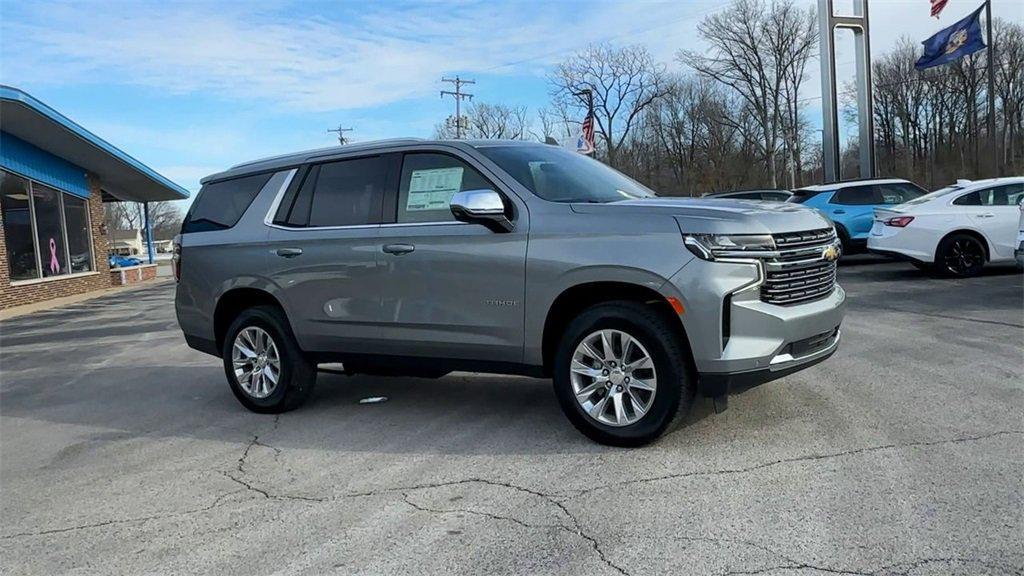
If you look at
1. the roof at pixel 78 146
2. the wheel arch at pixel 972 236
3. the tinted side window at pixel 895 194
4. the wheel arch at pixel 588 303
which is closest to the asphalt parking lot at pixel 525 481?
the wheel arch at pixel 588 303

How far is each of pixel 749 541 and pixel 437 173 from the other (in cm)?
309

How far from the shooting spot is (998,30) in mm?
49094

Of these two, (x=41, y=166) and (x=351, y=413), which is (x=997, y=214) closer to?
(x=351, y=413)

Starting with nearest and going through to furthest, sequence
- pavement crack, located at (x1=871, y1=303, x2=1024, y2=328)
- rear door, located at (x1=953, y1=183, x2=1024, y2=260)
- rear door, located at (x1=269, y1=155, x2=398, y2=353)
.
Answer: rear door, located at (x1=269, y1=155, x2=398, y2=353)
pavement crack, located at (x1=871, y1=303, x2=1024, y2=328)
rear door, located at (x1=953, y1=183, x2=1024, y2=260)

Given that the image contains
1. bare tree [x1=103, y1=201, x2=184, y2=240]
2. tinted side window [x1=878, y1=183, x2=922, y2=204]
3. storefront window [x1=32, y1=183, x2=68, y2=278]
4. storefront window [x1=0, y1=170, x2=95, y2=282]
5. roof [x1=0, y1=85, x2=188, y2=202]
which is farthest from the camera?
bare tree [x1=103, y1=201, x2=184, y2=240]

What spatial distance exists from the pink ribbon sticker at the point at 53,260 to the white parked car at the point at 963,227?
71.2 feet

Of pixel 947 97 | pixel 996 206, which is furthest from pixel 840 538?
pixel 947 97

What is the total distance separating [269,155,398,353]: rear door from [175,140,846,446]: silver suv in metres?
0.01

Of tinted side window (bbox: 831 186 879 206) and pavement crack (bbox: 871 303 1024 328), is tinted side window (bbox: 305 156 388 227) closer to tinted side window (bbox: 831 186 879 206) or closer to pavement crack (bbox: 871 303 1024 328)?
pavement crack (bbox: 871 303 1024 328)

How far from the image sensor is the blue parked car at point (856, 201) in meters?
14.9

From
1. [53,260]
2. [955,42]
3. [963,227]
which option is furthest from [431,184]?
[955,42]

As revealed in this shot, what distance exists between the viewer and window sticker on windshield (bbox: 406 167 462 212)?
5.06 m

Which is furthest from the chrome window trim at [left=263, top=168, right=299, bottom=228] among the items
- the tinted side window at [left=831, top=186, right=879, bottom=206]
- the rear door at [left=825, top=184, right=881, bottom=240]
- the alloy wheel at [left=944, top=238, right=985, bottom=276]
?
the tinted side window at [left=831, top=186, right=879, bottom=206]

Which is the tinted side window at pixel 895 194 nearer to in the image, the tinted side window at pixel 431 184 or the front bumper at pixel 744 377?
the front bumper at pixel 744 377
